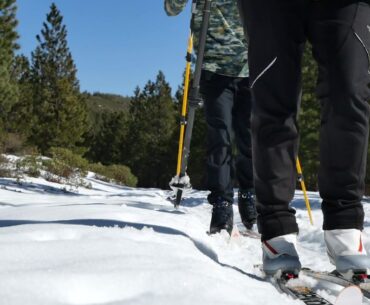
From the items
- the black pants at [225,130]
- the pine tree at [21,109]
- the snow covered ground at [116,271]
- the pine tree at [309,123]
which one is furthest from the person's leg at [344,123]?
the pine tree at [21,109]

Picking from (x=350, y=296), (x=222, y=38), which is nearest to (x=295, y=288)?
(x=350, y=296)

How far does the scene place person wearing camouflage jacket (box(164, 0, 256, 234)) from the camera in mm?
3145

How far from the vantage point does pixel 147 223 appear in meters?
2.84

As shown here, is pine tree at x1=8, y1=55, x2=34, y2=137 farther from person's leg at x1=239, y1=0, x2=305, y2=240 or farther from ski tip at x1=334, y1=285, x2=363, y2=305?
ski tip at x1=334, y1=285, x2=363, y2=305

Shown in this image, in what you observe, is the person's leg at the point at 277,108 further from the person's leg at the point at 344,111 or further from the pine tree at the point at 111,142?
the pine tree at the point at 111,142

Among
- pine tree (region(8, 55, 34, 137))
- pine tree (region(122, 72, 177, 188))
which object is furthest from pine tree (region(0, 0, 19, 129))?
pine tree (region(122, 72, 177, 188))

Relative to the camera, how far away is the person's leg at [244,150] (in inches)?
135

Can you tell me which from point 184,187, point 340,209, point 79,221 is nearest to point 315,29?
point 340,209

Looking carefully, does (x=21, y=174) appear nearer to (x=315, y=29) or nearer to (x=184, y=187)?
(x=184, y=187)

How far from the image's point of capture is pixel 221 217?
300cm

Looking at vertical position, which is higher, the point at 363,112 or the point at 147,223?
the point at 363,112

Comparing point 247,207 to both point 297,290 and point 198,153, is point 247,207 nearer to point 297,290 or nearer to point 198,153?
point 297,290

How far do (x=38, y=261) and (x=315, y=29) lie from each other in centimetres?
140

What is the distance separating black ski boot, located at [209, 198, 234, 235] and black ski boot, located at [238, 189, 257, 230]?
41 cm
